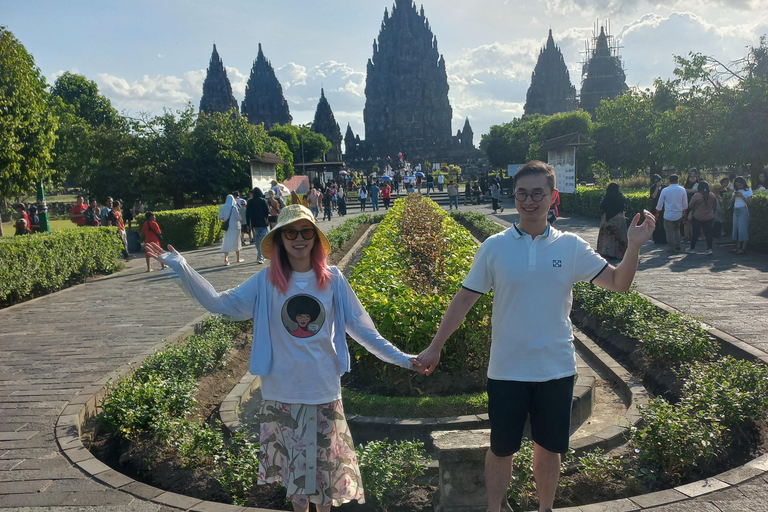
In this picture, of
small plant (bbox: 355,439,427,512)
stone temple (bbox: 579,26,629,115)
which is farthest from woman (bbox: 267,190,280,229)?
stone temple (bbox: 579,26,629,115)

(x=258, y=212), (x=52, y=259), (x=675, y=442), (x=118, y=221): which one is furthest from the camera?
(x=118, y=221)

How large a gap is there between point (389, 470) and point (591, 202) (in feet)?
Result: 67.4

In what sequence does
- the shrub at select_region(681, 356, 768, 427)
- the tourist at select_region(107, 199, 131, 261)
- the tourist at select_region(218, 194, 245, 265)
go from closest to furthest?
1. the shrub at select_region(681, 356, 768, 427)
2. the tourist at select_region(218, 194, 245, 265)
3. the tourist at select_region(107, 199, 131, 261)

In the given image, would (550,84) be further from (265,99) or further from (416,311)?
(416,311)

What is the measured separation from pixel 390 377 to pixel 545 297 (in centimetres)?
240

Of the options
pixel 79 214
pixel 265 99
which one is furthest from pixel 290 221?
pixel 265 99

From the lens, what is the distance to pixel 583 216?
926 inches

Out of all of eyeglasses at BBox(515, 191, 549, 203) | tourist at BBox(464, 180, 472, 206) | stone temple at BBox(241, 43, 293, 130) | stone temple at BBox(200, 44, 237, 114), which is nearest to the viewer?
eyeglasses at BBox(515, 191, 549, 203)

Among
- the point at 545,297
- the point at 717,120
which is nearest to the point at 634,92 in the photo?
the point at 717,120

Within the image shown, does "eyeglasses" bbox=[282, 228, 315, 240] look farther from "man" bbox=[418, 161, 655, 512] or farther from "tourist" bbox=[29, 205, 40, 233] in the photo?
"tourist" bbox=[29, 205, 40, 233]

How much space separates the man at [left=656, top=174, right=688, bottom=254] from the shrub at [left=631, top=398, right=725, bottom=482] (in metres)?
9.13

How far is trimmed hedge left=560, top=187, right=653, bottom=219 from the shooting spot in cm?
1828

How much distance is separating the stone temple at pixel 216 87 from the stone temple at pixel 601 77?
5445 cm

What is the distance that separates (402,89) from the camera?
93.7 meters
